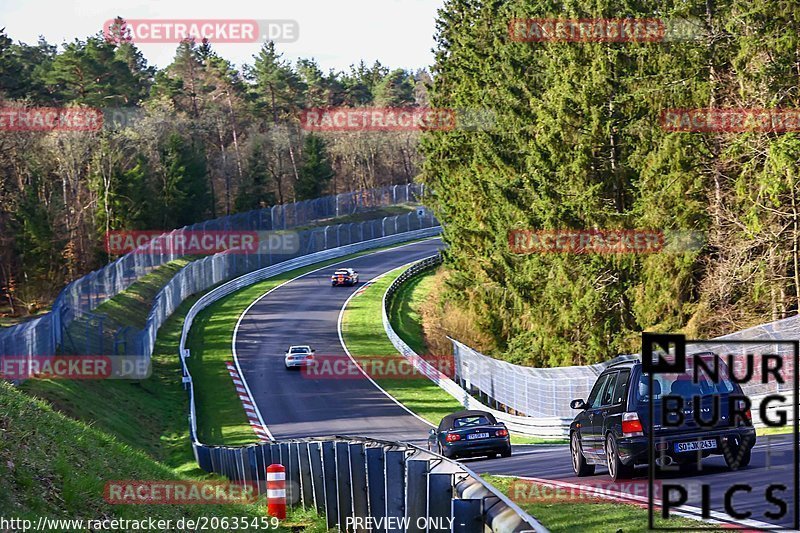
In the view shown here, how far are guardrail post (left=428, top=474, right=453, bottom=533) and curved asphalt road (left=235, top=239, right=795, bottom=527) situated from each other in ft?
10.7

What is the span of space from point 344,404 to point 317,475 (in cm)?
3223

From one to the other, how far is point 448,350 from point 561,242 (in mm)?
15902

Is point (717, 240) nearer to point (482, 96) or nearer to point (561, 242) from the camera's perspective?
point (561, 242)

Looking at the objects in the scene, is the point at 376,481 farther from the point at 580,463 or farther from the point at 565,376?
the point at 565,376

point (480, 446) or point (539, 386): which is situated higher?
point (480, 446)

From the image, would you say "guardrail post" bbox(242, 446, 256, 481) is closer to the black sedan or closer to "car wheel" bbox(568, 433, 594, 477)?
"car wheel" bbox(568, 433, 594, 477)

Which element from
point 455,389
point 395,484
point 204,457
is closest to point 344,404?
point 455,389

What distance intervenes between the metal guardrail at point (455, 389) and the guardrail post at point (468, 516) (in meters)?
23.4

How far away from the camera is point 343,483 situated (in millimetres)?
14141

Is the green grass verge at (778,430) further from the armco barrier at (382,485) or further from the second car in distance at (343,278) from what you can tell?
the second car in distance at (343,278)

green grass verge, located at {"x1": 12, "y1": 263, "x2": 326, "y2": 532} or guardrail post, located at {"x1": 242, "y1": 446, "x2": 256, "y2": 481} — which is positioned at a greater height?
green grass verge, located at {"x1": 12, "y1": 263, "x2": 326, "y2": 532}

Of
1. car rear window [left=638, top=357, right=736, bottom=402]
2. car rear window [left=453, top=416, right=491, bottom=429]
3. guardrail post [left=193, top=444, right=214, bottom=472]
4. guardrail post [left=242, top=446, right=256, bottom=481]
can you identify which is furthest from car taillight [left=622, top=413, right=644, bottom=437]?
guardrail post [left=193, top=444, right=214, bottom=472]

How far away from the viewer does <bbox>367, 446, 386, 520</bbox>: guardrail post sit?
1232cm

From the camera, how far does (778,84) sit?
32562 mm
